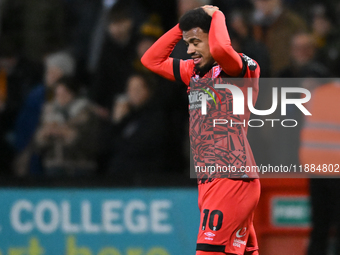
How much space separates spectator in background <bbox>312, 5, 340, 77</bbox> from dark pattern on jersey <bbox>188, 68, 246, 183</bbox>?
2.49 metres

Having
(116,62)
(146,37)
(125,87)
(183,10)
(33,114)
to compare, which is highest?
(183,10)

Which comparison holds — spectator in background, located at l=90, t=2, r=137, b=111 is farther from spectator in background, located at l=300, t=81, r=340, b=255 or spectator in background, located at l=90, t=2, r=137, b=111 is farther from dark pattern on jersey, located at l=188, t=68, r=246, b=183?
dark pattern on jersey, located at l=188, t=68, r=246, b=183

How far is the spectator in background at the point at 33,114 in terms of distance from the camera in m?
6.50

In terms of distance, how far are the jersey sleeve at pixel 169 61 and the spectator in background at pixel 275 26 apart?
2161 mm

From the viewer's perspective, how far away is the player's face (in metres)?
3.85

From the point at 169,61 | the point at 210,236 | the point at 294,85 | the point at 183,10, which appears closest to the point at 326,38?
the point at 294,85

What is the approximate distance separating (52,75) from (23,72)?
56 centimetres

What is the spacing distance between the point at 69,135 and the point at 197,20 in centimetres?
288

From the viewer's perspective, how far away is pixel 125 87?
6.49m

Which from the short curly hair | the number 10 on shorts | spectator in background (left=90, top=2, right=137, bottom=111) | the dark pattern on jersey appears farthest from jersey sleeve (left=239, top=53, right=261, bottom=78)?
spectator in background (left=90, top=2, right=137, bottom=111)

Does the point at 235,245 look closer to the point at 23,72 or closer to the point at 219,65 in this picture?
the point at 219,65

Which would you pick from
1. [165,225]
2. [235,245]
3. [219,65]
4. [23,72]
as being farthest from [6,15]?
[235,245]

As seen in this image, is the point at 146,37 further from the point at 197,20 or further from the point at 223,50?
the point at 223,50

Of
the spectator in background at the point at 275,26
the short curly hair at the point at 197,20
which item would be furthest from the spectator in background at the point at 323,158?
the short curly hair at the point at 197,20
